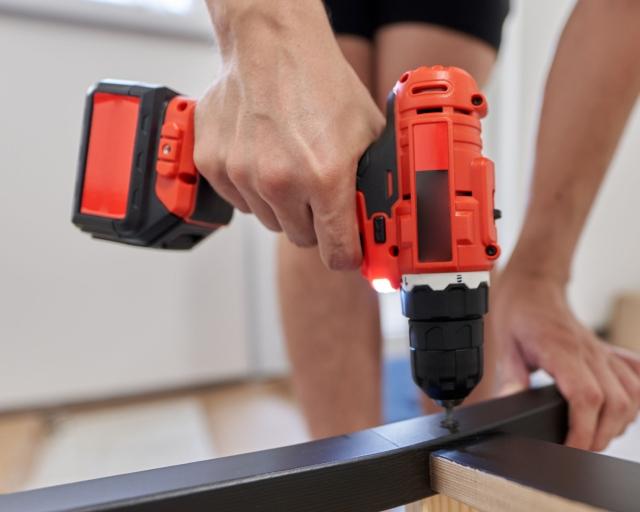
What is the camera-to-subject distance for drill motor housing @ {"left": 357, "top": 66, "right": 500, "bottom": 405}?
39cm

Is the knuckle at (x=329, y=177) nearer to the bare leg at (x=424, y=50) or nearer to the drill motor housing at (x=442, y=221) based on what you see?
the drill motor housing at (x=442, y=221)

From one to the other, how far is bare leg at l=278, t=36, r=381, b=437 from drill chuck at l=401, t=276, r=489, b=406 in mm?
408

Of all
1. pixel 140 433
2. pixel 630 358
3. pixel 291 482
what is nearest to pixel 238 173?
pixel 291 482

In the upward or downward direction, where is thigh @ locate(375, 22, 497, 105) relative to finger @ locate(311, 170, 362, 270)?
upward

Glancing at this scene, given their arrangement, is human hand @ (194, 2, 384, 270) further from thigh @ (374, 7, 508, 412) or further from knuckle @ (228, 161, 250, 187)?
thigh @ (374, 7, 508, 412)

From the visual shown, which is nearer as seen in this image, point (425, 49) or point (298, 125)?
point (298, 125)

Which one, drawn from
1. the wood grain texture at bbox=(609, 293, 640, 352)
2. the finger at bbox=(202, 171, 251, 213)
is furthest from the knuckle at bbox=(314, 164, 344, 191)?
the wood grain texture at bbox=(609, 293, 640, 352)

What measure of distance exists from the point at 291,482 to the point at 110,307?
1191 mm

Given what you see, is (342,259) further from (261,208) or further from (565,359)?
(565,359)

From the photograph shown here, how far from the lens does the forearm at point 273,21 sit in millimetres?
427

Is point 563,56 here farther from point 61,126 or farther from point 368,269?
point 61,126

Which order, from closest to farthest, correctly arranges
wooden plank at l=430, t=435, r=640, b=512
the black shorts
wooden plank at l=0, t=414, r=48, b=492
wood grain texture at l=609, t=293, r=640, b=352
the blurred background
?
wooden plank at l=430, t=435, r=640, b=512 → the black shorts → wooden plank at l=0, t=414, r=48, b=492 → the blurred background → wood grain texture at l=609, t=293, r=640, b=352

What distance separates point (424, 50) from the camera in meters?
0.75

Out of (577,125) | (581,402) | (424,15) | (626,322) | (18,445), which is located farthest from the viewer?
(626,322)
